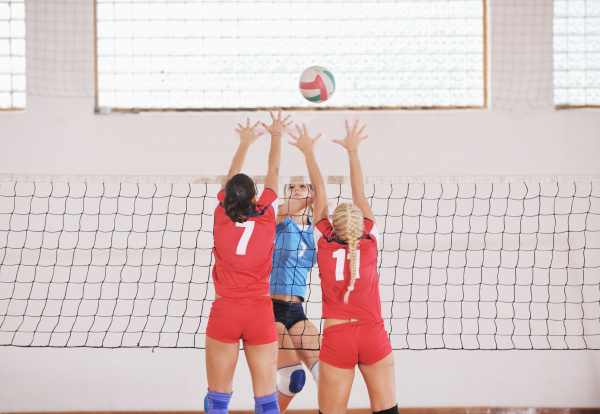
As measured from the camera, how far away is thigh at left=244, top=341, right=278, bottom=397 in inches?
135

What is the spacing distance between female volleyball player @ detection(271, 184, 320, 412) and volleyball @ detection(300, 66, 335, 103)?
71 centimetres

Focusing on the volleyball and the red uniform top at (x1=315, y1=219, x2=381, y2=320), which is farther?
the volleyball

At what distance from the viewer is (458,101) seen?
594cm

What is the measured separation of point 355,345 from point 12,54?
4854mm

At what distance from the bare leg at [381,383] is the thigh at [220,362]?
801 mm

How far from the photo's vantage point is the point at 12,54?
589 cm

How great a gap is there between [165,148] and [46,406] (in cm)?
282

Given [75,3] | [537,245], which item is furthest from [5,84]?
[537,245]

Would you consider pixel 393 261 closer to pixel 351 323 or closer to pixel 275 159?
pixel 275 159

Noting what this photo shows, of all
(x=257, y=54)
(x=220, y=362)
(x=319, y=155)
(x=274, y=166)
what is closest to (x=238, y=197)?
(x=274, y=166)

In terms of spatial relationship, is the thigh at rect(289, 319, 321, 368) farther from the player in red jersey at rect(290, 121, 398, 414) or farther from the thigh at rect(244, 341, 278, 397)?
the player in red jersey at rect(290, 121, 398, 414)

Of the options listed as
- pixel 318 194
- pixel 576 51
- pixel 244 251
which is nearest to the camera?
pixel 244 251

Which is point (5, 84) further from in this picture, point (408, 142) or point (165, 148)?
point (408, 142)

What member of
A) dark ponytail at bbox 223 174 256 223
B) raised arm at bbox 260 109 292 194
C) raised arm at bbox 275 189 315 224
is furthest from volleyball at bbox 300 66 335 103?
dark ponytail at bbox 223 174 256 223
